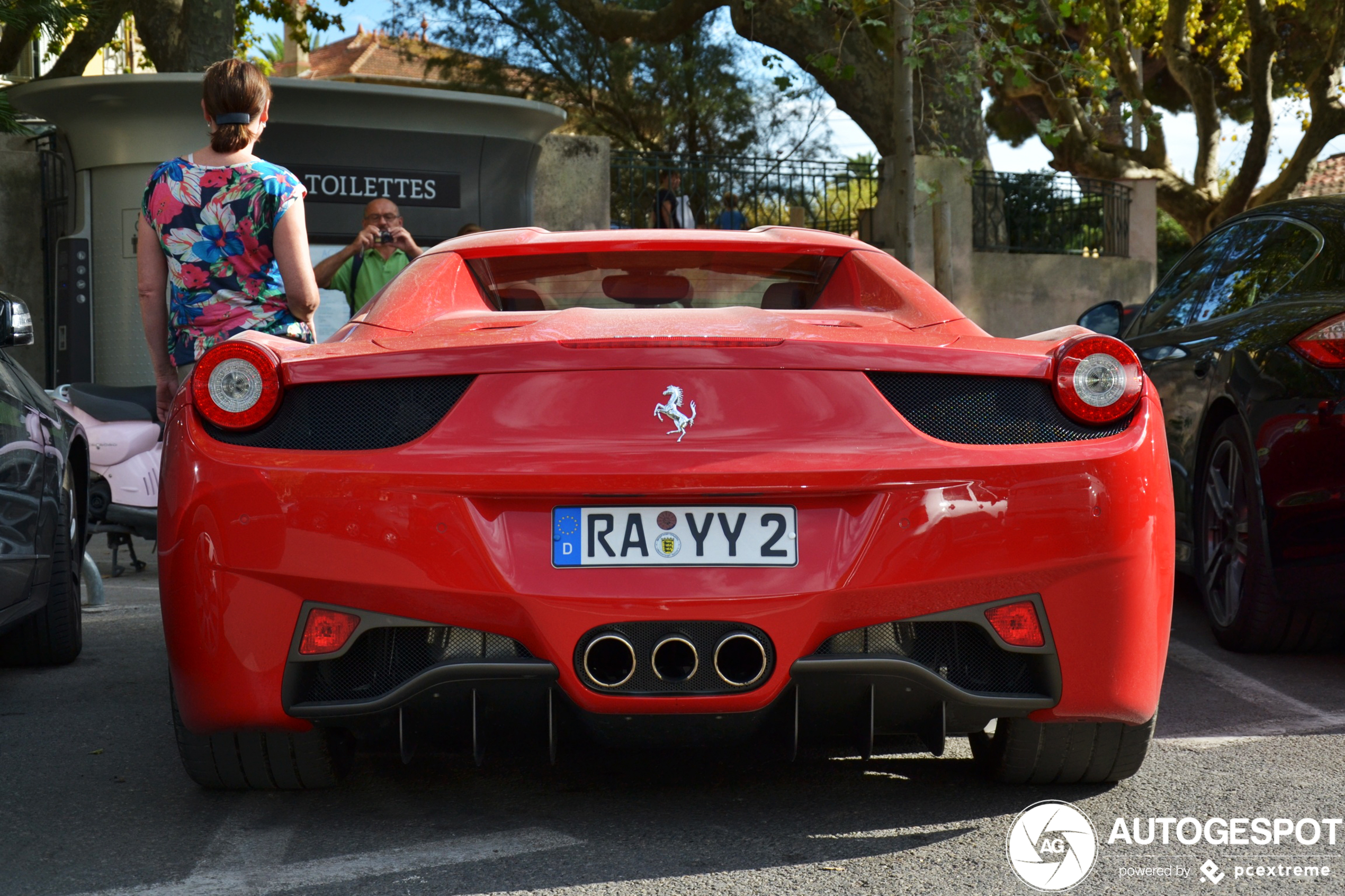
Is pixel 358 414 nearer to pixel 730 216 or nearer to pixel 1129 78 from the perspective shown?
pixel 730 216

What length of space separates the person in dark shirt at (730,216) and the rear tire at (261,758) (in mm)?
12074

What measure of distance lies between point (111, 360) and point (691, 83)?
10031mm

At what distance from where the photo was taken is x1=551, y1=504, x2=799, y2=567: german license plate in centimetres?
281

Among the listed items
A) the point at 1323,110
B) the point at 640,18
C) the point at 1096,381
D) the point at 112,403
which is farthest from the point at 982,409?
the point at 1323,110

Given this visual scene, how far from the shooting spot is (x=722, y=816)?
3180mm

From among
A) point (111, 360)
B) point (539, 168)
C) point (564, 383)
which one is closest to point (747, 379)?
point (564, 383)

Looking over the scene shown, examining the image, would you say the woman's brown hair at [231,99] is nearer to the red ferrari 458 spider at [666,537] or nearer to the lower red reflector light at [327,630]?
the red ferrari 458 spider at [666,537]

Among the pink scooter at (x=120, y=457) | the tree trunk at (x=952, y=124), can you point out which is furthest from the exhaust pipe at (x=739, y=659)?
the tree trunk at (x=952, y=124)

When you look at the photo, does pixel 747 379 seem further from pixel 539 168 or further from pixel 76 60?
pixel 76 60

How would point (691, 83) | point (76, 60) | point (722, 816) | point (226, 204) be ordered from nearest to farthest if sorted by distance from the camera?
point (722, 816) < point (226, 204) < point (76, 60) < point (691, 83)

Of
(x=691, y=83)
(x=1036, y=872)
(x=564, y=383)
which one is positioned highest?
(x=691, y=83)

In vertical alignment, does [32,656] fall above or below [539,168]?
below

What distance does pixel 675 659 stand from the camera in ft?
9.38

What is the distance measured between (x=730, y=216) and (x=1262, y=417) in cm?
1081
